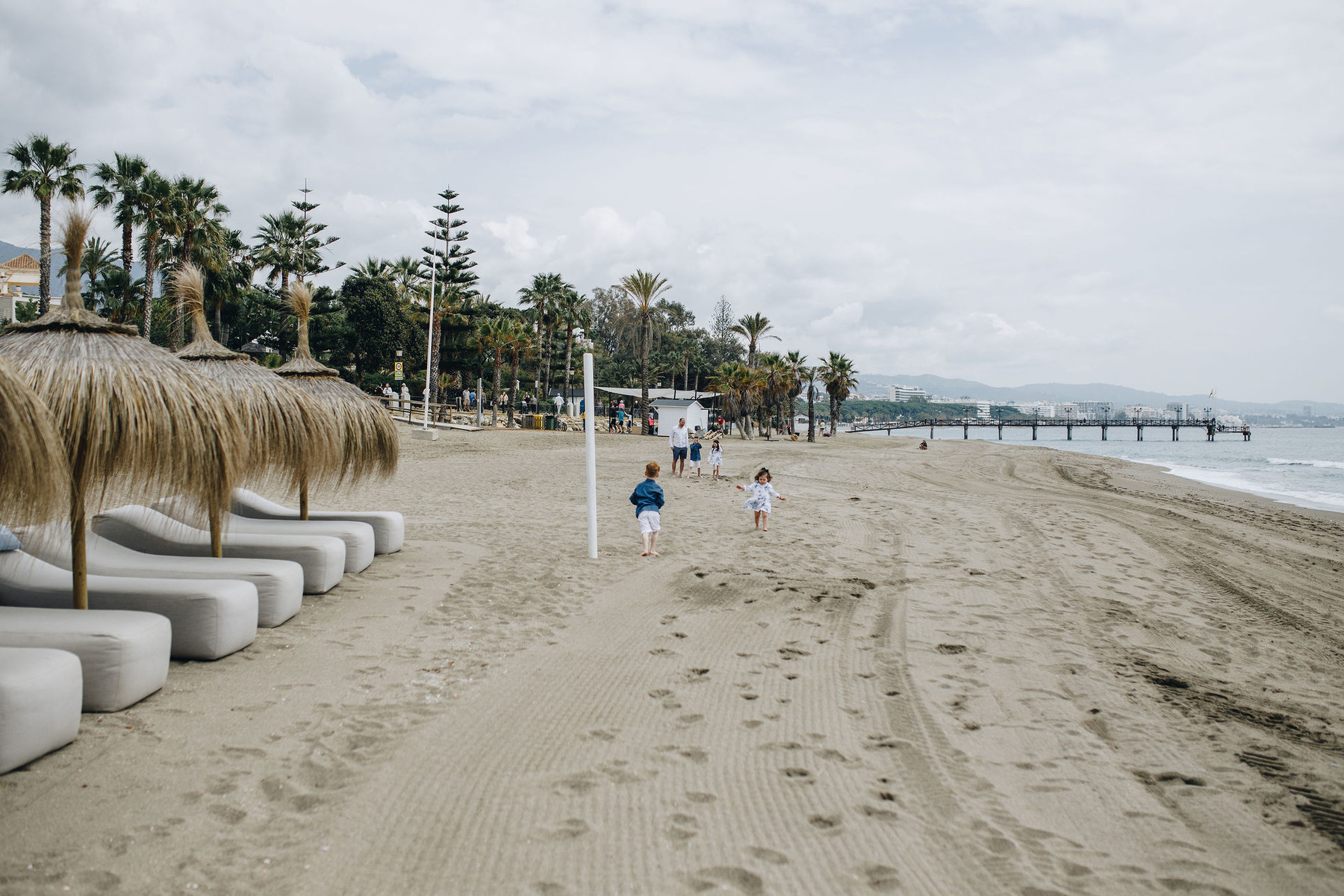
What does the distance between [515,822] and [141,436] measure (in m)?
3.45

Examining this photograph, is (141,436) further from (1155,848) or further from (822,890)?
(1155,848)

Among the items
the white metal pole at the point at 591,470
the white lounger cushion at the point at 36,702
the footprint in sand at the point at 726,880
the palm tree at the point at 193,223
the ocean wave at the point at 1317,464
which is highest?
the palm tree at the point at 193,223

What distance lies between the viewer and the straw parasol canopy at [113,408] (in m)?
4.58

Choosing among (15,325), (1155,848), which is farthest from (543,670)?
(15,325)

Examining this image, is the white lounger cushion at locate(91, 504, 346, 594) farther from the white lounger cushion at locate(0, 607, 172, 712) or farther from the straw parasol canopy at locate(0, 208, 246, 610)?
the white lounger cushion at locate(0, 607, 172, 712)

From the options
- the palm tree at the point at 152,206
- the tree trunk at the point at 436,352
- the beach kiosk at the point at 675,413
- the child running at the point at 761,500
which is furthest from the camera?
the tree trunk at the point at 436,352

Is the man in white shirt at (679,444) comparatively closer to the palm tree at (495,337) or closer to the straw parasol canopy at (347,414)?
the straw parasol canopy at (347,414)

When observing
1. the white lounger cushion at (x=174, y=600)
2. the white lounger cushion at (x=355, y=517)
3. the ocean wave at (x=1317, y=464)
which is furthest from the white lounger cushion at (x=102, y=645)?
the ocean wave at (x=1317, y=464)

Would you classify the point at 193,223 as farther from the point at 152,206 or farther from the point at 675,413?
the point at 675,413

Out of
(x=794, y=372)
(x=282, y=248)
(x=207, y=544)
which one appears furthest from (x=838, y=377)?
(x=207, y=544)

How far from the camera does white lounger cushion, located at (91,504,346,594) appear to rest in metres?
7.03

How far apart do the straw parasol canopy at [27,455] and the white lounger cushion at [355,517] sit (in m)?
4.93

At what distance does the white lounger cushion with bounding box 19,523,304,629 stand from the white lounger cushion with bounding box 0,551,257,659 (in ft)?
0.92

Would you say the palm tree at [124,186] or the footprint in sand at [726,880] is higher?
the palm tree at [124,186]
